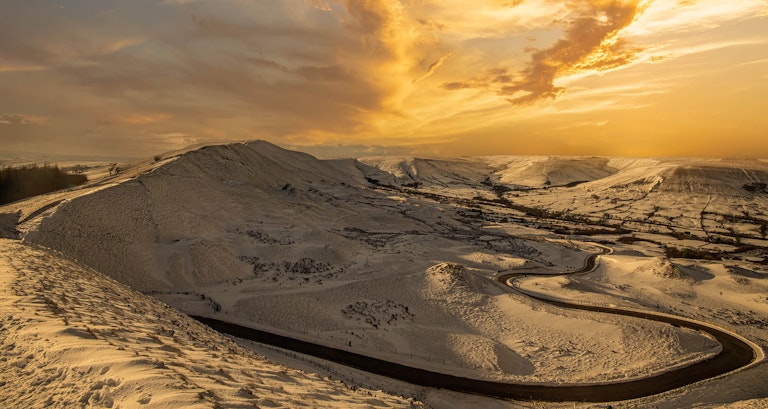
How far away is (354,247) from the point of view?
50.8 meters

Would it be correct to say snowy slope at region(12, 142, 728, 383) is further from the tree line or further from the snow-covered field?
the tree line

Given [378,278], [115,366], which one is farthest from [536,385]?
[115,366]

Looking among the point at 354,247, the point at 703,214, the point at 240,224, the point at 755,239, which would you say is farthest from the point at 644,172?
the point at 240,224

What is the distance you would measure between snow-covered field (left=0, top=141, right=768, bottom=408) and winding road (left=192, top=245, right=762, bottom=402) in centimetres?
69

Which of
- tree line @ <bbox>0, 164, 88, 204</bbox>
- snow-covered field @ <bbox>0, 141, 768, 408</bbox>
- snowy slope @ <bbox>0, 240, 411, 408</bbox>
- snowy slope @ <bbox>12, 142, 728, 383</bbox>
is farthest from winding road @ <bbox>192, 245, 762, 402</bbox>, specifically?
tree line @ <bbox>0, 164, 88, 204</bbox>

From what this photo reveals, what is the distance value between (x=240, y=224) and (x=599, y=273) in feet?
158

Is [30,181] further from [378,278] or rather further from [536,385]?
[536,385]

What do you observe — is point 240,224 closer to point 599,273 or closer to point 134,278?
point 134,278

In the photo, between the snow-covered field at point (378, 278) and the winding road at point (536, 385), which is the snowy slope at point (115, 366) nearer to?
the snow-covered field at point (378, 278)

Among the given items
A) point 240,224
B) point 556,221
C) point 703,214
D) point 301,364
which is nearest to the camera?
point 301,364

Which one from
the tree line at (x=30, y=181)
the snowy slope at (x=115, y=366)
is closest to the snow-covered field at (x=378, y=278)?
the snowy slope at (x=115, y=366)

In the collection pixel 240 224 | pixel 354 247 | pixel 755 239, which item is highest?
pixel 240 224

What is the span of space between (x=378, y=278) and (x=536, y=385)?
59.8 feet

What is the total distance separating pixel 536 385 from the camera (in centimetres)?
2217
